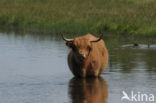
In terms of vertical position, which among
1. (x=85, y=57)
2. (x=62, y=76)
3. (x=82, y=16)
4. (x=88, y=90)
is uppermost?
(x=85, y=57)

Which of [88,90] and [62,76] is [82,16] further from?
[88,90]

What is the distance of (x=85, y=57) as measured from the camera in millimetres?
15102

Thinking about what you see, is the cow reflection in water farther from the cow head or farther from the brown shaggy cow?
the cow head

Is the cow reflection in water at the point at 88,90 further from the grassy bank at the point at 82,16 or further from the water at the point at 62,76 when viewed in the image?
the grassy bank at the point at 82,16

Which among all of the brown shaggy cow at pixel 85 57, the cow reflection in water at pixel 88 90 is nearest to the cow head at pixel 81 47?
the brown shaggy cow at pixel 85 57

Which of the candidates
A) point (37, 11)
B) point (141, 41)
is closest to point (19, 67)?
point (141, 41)

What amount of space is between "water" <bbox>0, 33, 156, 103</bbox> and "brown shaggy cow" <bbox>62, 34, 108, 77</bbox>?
A: 0.21 metres

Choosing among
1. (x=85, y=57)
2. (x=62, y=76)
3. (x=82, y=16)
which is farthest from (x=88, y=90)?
(x=82, y=16)

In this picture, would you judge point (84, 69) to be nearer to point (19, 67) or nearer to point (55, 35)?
point (19, 67)

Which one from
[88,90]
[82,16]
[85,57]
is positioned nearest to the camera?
[88,90]

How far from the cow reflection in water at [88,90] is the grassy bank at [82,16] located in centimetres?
1301

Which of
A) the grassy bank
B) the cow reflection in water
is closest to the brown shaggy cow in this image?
the cow reflection in water

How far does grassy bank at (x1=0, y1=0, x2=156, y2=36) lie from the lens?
1211 inches

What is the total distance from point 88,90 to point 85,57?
4.49 ft
